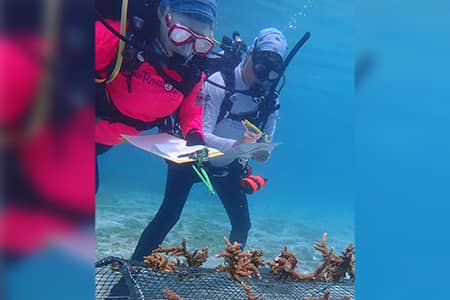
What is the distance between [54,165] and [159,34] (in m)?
3.25

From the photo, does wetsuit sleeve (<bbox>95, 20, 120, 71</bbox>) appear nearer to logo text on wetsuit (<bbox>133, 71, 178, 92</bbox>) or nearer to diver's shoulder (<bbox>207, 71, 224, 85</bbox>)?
logo text on wetsuit (<bbox>133, 71, 178, 92</bbox>)

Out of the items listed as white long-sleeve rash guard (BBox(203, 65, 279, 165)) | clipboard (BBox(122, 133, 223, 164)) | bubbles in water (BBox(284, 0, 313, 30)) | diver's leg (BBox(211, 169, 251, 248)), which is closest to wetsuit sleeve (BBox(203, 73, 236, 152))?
white long-sleeve rash guard (BBox(203, 65, 279, 165))

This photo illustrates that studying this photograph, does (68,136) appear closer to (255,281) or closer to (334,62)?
(255,281)

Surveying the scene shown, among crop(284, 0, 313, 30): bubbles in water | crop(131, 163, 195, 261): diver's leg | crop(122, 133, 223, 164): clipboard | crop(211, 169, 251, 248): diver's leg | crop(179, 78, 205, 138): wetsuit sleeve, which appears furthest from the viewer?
crop(284, 0, 313, 30): bubbles in water

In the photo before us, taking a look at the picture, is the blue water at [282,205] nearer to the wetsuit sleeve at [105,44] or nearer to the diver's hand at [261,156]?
the diver's hand at [261,156]

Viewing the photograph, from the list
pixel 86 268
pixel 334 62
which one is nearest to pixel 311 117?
pixel 334 62

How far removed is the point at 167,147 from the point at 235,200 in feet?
9.46

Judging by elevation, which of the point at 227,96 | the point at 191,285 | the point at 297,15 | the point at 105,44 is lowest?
the point at 191,285

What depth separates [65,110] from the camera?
0.73 m

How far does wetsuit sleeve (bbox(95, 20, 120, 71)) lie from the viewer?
326 cm

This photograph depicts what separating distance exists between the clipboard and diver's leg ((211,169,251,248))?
8.04 ft

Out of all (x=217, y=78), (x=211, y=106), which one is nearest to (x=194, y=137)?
(x=211, y=106)

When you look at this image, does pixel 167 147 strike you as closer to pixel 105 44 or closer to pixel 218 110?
pixel 105 44

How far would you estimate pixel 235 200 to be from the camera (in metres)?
5.95
